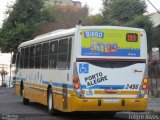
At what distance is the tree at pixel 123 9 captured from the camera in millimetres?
74875

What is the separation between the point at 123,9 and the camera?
271 feet

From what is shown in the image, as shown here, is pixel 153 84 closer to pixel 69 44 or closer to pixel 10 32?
pixel 69 44

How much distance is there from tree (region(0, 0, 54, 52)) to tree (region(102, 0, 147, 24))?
55.6 ft

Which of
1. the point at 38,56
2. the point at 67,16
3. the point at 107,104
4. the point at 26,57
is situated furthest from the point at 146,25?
the point at 107,104

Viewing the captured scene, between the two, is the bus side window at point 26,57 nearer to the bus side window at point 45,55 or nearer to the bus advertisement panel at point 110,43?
the bus side window at point 45,55

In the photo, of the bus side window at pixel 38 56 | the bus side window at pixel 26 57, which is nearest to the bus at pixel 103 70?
the bus side window at pixel 38 56

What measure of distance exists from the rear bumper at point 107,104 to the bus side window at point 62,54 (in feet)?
5.32

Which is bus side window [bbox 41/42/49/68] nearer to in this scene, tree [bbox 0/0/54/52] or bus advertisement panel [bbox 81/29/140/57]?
bus advertisement panel [bbox 81/29/140/57]

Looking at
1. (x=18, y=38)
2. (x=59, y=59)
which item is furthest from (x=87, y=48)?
(x=18, y=38)

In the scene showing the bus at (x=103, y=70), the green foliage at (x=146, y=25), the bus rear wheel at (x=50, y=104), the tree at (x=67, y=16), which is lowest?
the bus rear wheel at (x=50, y=104)

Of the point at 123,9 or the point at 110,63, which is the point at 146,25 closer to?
the point at 123,9

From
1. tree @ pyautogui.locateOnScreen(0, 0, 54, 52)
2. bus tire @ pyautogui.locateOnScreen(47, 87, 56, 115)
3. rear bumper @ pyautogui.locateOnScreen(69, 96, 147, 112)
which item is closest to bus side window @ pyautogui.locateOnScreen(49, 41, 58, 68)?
bus tire @ pyautogui.locateOnScreen(47, 87, 56, 115)

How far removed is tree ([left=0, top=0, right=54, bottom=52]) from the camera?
57219mm

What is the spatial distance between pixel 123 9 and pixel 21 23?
27.9m
